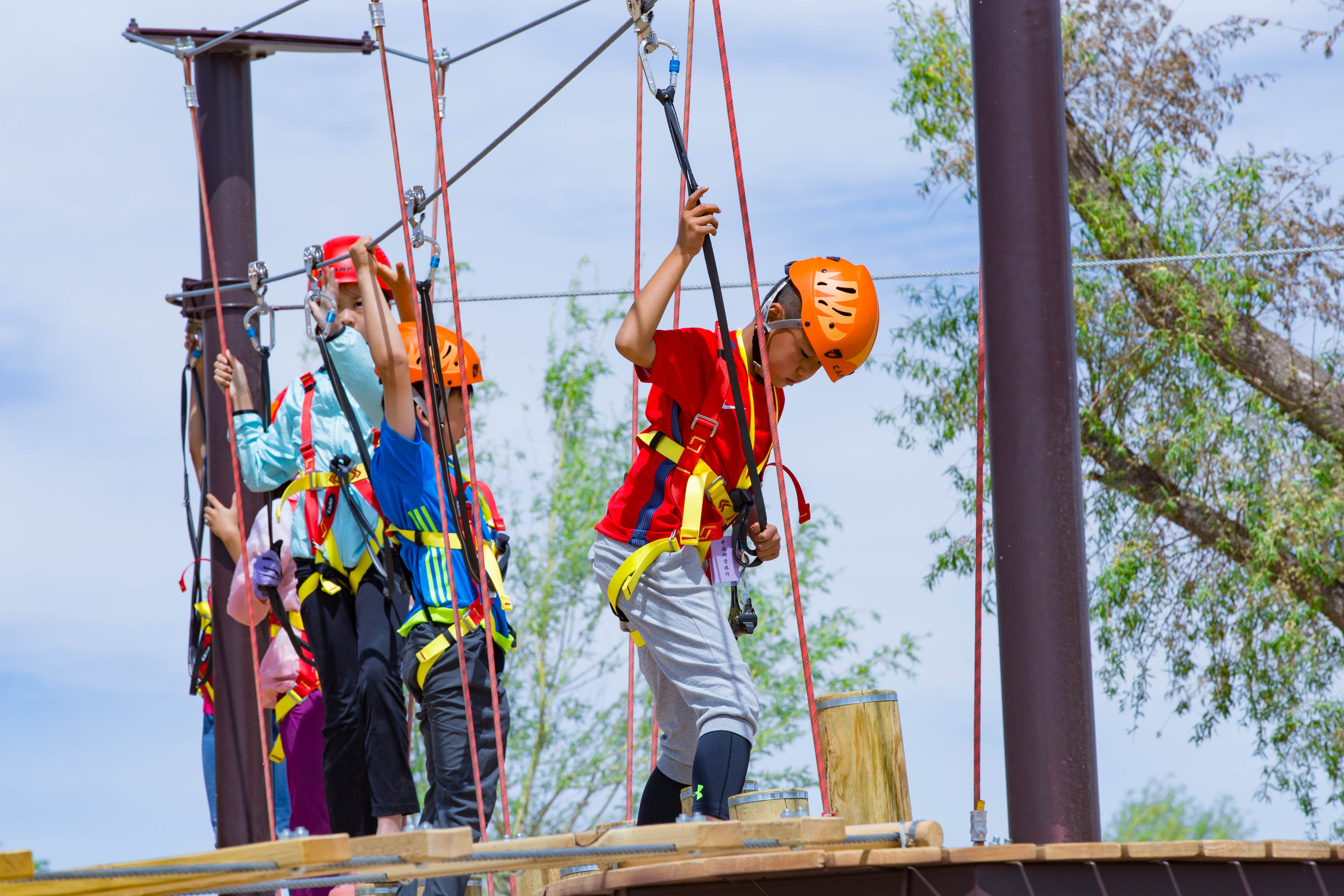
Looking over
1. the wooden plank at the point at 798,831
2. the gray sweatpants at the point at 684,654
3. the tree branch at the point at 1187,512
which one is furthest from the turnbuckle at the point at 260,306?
the tree branch at the point at 1187,512

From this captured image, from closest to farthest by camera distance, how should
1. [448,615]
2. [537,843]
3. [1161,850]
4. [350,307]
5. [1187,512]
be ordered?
1. [537,843]
2. [1161,850]
3. [448,615]
4. [350,307]
5. [1187,512]

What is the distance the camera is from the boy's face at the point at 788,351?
3.69m

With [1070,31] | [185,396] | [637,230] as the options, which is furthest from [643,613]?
[1070,31]

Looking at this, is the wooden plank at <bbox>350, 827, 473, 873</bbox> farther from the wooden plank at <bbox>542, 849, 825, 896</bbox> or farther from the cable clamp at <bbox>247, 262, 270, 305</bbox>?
the cable clamp at <bbox>247, 262, 270, 305</bbox>

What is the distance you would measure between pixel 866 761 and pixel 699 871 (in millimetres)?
674

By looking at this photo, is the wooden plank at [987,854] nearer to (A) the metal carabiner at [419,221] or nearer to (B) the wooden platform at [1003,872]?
(B) the wooden platform at [1003,872]

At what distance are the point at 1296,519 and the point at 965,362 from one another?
241 cm

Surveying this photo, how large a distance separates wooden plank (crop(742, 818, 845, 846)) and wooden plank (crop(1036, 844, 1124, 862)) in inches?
15.0

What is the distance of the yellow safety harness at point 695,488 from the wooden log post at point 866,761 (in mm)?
502

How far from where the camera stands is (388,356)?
395 cm

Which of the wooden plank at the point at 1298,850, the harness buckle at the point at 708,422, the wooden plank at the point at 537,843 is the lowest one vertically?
the wooden plank at the point at 1298,850

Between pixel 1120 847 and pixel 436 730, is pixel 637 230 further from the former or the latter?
pixel 1120 847

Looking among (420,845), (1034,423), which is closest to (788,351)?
(1034,423)

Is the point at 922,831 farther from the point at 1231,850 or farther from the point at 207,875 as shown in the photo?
the point at 207,875
